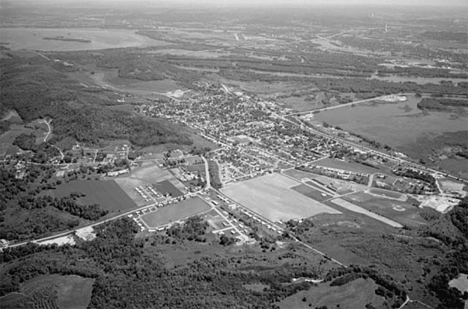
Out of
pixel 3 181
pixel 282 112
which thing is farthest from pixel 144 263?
pixel 282 112

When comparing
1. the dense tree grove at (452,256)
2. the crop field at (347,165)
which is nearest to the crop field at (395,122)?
the crop field at (347,165)

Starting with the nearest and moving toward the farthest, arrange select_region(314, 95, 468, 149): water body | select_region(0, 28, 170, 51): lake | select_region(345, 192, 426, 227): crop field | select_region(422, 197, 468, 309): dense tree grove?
select_region(422, 197, 468, 309): dense tree grove
select_region(345, 192, 426, 227): crop field
select_region(314, 95, 468, 149): water body
select_region(0, 28, 170, 51): lake

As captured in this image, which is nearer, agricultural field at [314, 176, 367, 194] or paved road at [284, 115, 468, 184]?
agricultural field at [314, 176, 367, 194]

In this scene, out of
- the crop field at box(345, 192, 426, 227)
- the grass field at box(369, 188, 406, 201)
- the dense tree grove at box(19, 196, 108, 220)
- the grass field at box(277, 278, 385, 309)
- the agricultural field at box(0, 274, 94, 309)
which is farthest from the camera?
the grass field at box(369, 188, 406, 201)

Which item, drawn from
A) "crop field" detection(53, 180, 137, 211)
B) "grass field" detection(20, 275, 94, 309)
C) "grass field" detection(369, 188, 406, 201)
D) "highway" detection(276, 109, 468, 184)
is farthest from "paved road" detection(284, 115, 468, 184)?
"grass field" detection(20, 275, 94, 309)

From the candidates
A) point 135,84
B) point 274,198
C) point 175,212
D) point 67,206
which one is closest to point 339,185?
point 274,198

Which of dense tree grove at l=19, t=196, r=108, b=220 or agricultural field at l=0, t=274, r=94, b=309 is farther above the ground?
Answer: dense tree grove at l=19, t=196, r=108, b=220

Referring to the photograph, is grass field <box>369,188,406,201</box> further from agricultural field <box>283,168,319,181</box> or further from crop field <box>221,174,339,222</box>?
agricultural field <box>283,168,319,181</box>
